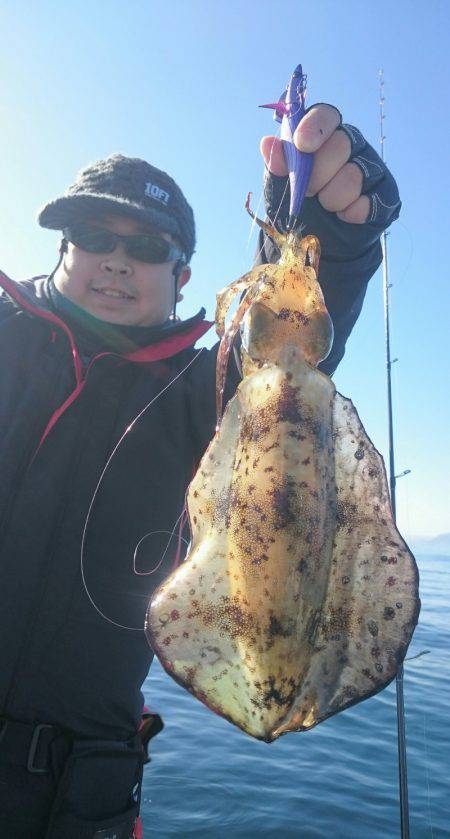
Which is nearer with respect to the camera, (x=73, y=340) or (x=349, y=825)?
(x=73, y=340)

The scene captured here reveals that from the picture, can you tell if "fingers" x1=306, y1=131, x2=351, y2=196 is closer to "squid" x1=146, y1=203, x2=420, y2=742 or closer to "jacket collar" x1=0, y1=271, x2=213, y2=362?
"squid" x1=146, y1=203, x2=420, y2=742

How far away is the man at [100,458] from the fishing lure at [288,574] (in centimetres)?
109

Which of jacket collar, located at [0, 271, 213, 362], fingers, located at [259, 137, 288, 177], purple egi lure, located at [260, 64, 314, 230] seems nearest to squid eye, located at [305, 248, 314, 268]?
purple egi lure, located at [260, 64, 314, 230]

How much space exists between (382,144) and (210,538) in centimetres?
806

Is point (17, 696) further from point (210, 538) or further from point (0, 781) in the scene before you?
point (210, 538)

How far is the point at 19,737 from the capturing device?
2549mm

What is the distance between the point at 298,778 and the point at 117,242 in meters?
7.31

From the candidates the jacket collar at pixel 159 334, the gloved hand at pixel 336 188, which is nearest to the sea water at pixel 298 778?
the jacket collar at pixel 159 334

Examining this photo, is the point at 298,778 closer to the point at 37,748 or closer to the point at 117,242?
the point at 37,748

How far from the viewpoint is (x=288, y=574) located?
5.50 ft

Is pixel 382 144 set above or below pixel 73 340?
above

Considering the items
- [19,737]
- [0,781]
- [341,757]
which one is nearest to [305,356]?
[19,737]

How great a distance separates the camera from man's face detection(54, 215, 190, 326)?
3.40m

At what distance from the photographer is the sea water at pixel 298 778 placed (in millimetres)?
6246
